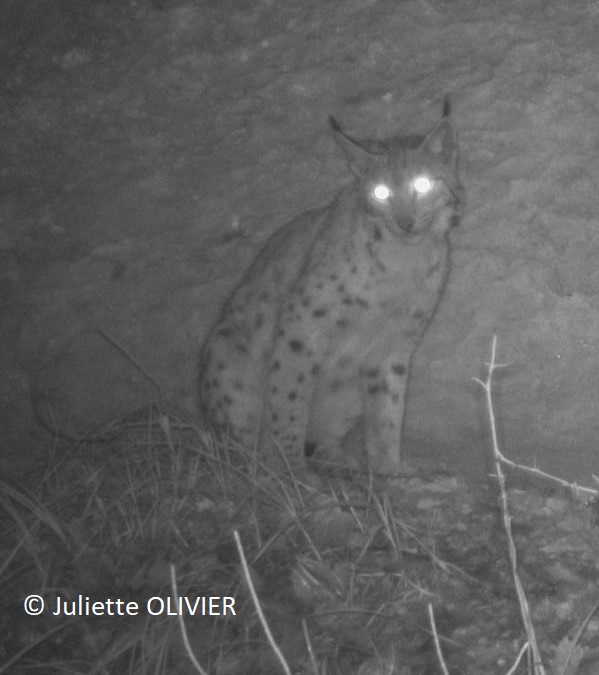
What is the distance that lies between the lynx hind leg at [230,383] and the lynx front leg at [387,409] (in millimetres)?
576

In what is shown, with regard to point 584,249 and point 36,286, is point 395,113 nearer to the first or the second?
point 584,249

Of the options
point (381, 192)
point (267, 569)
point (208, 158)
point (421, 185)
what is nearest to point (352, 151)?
point (381, 192)

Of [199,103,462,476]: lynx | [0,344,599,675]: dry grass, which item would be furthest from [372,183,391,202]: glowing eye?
[0,344,599,675]: dry grass

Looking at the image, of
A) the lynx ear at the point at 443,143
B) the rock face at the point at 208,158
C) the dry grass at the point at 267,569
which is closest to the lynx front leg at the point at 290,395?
the dry grass at the point at 267,569

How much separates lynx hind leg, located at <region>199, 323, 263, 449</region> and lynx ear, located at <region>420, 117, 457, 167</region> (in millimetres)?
1325

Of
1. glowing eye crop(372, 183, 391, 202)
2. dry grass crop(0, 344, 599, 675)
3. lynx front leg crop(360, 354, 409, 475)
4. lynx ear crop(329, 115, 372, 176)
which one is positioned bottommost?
dry grass crop(0, 344, 599, 675)

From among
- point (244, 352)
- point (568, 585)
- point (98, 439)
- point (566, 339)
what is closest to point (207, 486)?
point (98, 439)

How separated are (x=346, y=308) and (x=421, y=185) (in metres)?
0.69

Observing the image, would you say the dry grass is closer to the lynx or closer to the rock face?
the lynx

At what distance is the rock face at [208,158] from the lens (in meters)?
5.34

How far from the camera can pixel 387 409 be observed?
17.5 feet

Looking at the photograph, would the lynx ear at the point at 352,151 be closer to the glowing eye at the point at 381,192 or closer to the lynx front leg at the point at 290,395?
the glowing eye at the point at 381,192

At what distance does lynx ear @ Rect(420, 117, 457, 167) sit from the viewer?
477 centimetres

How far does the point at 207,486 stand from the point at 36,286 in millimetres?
1782
